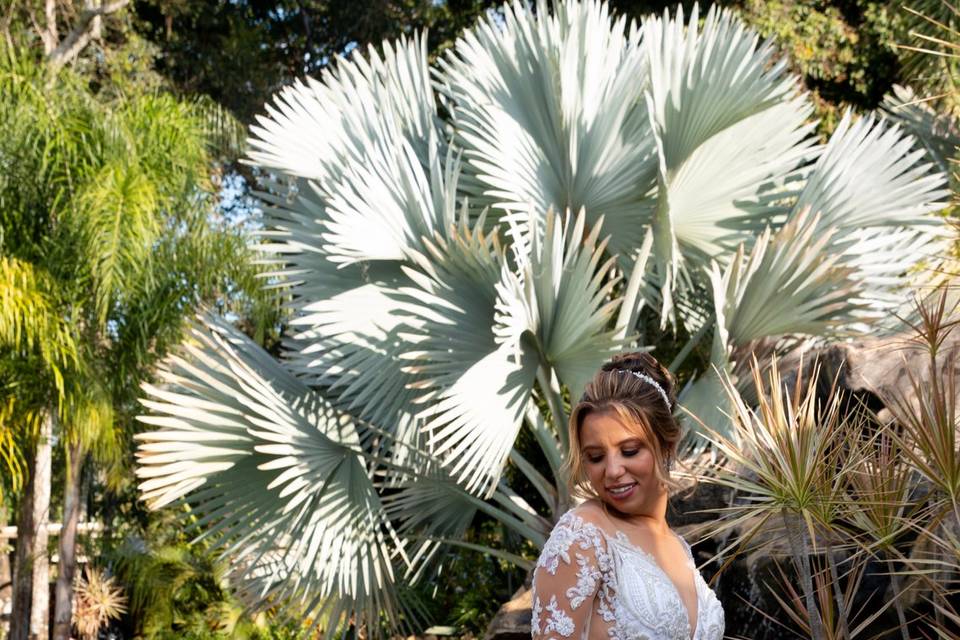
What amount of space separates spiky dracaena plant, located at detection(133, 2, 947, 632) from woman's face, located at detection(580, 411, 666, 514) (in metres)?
3.54

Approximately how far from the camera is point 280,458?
6.75 meters

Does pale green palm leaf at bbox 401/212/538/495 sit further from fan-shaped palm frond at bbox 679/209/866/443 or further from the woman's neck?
the woman's neck

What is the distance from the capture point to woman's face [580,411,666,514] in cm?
239

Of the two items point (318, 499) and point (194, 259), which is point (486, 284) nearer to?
point (318, 499)

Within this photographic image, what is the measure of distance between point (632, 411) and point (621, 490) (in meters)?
0.16

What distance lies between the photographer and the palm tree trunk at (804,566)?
3.49 metres

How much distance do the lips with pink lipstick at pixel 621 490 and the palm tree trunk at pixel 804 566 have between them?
4.18ft

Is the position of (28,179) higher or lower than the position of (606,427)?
higher

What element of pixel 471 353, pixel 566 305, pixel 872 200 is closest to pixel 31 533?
pixel 471 353

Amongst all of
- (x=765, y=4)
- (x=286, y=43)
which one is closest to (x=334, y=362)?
(x=765, y=4)

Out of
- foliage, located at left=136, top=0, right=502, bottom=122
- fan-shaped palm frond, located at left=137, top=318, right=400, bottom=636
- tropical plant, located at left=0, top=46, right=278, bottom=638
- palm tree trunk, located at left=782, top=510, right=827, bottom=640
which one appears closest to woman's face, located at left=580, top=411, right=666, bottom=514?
palm tree trunk, located at left=782, top=510, right=827, bottom=640

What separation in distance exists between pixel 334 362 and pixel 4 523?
45.5ft

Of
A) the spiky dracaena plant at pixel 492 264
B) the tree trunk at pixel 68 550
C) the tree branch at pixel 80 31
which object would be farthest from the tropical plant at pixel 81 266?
the spiky dracaena plant at pixel 492 264

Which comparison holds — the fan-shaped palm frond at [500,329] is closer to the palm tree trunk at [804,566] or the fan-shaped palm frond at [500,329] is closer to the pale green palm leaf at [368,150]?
A: the pale green palm leaf at [368,150]
